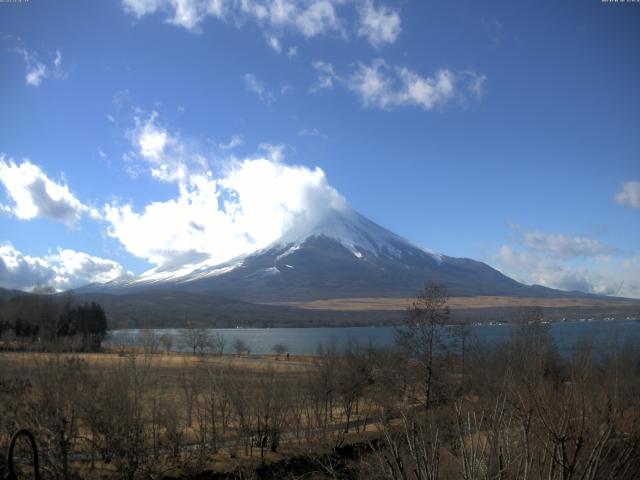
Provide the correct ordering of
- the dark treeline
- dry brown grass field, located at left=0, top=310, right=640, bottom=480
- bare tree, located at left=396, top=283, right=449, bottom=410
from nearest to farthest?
dry brown grass field, located at left=0, top=310, right=640, bottom=480 < bare tree, located at left=396, top=283, right=449, bottom=410 < the dark treeline

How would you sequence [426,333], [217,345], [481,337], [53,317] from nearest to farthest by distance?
[426,333], [481,337], [53,317], [217,345]

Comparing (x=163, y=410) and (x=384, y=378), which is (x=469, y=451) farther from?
(x=384, y=378)

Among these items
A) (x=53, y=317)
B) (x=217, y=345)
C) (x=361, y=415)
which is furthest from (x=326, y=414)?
(x=217, y=345)

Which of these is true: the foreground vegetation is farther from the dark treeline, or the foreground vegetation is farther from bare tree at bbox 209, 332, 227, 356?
bare tree at bbox 209, 332, 227, 356

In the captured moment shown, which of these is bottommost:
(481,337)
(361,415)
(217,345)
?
(217,345)

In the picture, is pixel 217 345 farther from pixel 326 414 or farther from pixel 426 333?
pixel 326 414

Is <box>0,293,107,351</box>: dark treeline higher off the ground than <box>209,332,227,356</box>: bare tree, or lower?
higher

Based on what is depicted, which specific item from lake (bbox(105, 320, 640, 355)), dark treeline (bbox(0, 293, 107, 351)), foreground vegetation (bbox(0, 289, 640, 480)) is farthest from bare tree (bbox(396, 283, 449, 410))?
dark treeline (bbox(0, 293, 107, 351))

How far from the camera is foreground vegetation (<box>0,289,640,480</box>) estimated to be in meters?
6.34

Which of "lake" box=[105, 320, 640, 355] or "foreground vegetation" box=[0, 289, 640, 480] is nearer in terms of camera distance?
"foreground vegetation" box=[0, 289, 640, 480]

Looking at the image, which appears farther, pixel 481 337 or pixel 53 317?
pixel 53 317

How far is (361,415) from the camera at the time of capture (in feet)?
107

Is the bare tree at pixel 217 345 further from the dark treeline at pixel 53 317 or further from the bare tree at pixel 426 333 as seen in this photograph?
the bare tree at pixel 426 333

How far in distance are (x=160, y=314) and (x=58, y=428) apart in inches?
7577
